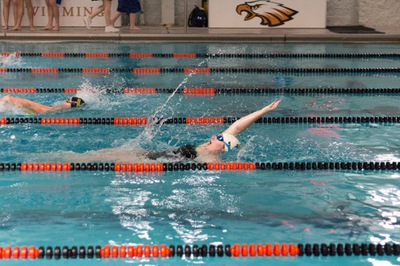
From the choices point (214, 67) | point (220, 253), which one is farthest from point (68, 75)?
point (220, 253)

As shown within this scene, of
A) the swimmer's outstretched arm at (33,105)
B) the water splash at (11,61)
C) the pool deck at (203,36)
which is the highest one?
the pool deck at (203,36)

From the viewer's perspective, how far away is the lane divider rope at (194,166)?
5.32 meters

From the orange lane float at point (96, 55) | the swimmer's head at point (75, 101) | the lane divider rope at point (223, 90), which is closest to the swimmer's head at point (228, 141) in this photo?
the swimmer's head at point (75, 101)

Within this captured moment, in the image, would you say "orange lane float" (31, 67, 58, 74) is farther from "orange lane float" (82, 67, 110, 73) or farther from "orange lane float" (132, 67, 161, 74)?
"orange lane float" (132, 67, 161, 74)

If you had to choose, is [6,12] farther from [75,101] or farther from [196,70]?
[75,101]

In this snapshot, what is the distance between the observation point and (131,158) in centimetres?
551

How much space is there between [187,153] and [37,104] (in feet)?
7.21

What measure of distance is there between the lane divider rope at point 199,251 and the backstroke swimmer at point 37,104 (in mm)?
3235

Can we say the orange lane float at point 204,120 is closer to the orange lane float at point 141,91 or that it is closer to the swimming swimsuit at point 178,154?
the swimming swimsuit at point 178,154

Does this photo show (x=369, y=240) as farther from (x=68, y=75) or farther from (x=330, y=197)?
(x=68, y=75)

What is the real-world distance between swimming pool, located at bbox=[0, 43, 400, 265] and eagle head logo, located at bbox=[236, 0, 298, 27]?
3404 mm

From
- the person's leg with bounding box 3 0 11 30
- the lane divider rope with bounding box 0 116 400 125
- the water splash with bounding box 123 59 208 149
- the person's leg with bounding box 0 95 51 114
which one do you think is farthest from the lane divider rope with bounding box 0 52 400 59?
the lane divider rope with bounding box 0 116 400 125

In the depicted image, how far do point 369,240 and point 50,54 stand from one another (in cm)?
787

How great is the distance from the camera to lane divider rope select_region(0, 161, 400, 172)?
5316 mm
